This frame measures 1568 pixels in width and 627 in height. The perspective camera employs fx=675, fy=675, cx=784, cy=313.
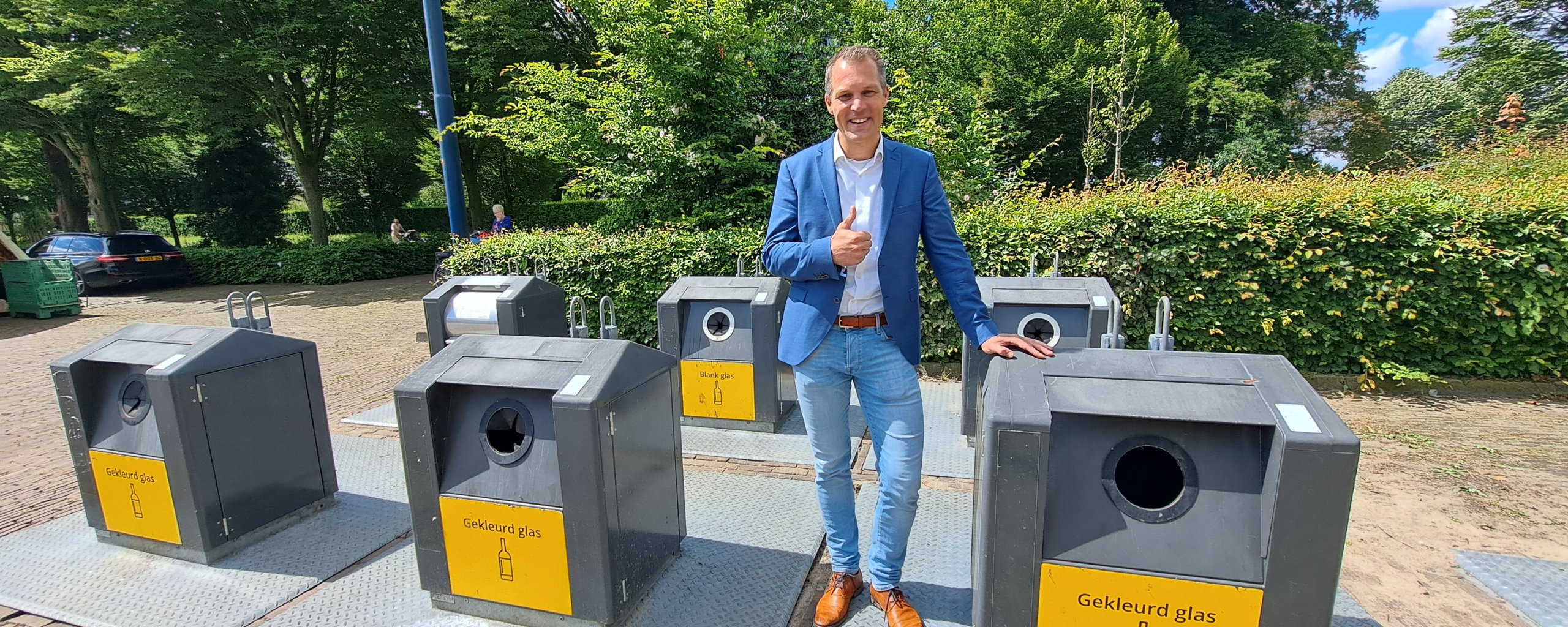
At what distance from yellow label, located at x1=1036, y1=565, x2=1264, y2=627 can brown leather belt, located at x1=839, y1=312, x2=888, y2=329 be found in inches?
35.1

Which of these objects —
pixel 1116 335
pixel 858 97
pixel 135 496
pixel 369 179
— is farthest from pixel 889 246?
pixel 369 179

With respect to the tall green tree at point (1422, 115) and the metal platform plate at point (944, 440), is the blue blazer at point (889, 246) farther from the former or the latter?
the tall green tree at point (1422, 115)

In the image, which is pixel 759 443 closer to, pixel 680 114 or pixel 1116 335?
pixel 1116 335

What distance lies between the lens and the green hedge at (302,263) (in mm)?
14852

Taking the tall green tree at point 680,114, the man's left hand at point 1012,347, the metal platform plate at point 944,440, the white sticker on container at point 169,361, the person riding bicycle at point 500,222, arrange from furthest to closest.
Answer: the person riding bicycle at point 500,222, the tall green tree at point 680,114, the metal platform plate at point 944,440, the white sticker on container at point 169,361, the man's left hand at point 1012,347

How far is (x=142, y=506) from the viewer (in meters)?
3.02

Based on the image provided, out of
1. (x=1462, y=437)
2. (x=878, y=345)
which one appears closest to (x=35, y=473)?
(x=878, y=345)

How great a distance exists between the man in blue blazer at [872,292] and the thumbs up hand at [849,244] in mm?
138

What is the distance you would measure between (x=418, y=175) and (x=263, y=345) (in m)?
28.9

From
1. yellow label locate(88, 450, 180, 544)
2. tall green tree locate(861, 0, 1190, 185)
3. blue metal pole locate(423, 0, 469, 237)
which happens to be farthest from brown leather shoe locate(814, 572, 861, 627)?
tall green tree locate(861, 0, 1190, 185)

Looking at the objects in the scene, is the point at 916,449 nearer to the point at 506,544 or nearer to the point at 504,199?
the point at 506,544

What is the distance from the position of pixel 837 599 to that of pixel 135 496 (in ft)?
10.4

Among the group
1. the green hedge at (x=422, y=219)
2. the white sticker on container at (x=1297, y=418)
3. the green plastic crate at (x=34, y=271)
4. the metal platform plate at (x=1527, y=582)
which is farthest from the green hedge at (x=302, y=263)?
the metal platform plate at (x=1527, y=582)

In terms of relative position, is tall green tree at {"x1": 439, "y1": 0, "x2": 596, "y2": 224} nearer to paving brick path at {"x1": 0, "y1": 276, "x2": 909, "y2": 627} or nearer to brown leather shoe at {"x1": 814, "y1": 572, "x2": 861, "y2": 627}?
paving brick path at {"x1": 0, "y1": 276, "x2": 909, "y2": 627}
